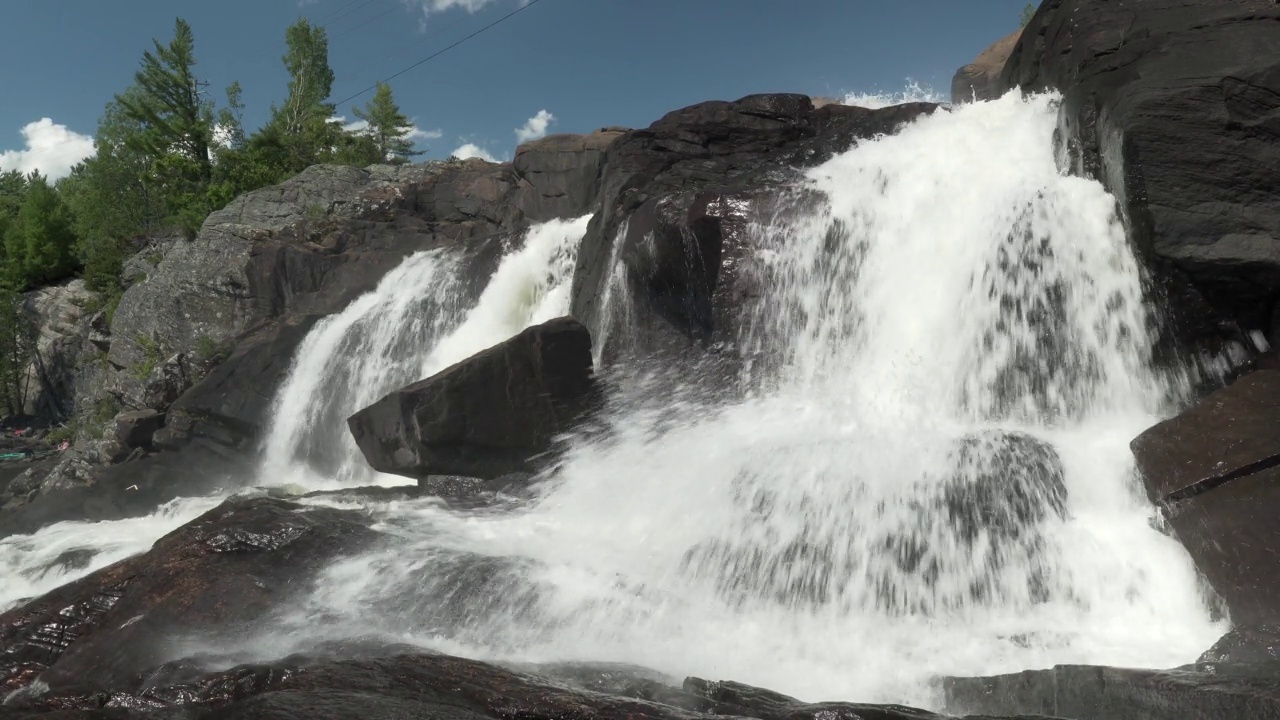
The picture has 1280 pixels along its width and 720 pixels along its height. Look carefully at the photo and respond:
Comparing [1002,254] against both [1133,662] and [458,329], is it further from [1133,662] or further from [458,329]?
[458,329]

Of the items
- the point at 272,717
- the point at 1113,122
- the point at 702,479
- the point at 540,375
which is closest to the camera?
the point at 272,717

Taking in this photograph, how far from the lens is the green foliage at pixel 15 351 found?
40844 millimetres

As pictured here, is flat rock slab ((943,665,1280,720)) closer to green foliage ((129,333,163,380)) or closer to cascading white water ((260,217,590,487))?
cascading white water ((260,217,590,487))

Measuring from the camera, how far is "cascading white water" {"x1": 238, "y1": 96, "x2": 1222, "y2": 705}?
7.43m

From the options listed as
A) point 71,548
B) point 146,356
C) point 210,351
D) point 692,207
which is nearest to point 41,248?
point 146,356

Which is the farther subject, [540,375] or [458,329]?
[458,329]

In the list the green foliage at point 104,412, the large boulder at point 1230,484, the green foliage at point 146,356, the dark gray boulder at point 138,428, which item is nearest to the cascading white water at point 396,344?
the dark gray boulder at point 138,428

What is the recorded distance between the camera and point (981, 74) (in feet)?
92.7

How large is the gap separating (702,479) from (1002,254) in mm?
4914

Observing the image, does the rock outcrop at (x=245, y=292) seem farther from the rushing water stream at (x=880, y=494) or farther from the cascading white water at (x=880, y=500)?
the cascading white water at (x=880, y=500)

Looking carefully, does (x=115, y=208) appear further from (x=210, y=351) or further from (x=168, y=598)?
(x=168, y=598)

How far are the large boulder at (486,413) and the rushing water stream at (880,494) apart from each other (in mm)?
789

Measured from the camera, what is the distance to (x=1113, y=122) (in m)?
10.7

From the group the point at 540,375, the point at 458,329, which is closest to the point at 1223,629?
the point at 540,375
